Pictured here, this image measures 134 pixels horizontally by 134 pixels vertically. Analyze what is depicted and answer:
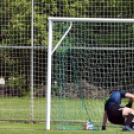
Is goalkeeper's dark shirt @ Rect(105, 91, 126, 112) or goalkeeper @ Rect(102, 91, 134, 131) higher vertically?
goalkeeper's dark shirt @ Rect(105, 91, 126, 112)

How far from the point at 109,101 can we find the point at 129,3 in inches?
167

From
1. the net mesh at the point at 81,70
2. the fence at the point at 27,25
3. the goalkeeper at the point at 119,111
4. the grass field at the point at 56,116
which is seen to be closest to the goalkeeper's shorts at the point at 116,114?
the goalkeeper at the point at 119,111

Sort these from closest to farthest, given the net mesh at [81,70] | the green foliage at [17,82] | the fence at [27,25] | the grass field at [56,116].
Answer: the grass field at [56,116]
the net mesh at [81,70]
the fence at [27,25]
the green foliage at [17,82]

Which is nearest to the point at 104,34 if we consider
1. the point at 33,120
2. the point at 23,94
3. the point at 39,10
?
the point at 39,10

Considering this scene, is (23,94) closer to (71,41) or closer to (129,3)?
(71,41)

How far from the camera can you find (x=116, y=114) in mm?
5605

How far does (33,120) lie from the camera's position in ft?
23.9

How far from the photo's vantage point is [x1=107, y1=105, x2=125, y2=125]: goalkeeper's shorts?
18.4 ft

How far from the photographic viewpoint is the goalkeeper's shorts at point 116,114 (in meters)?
5.61

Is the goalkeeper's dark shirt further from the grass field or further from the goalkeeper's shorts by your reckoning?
the grass field

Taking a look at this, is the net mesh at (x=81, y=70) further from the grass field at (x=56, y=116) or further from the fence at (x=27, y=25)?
the fence at (x=27, y=25)

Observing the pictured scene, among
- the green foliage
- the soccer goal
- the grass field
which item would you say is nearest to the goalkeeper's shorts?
the grass field

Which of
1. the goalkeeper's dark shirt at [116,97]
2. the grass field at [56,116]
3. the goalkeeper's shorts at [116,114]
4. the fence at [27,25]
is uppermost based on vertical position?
the fence at [27,25]

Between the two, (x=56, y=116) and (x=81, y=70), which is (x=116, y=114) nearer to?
(x=56, y=116)
